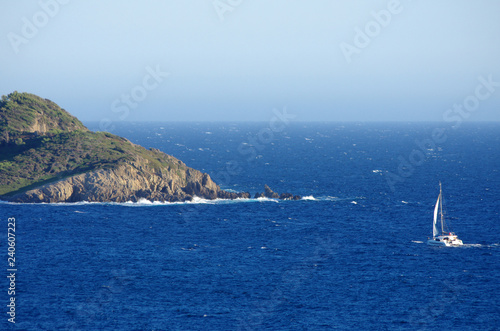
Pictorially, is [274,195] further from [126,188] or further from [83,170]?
[83,170]

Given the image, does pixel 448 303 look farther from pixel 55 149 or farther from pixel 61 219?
pixel 55 149

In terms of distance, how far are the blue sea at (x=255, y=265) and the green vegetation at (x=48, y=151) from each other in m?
13.8

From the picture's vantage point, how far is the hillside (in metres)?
128

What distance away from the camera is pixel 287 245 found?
316ft

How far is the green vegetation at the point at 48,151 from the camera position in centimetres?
13362

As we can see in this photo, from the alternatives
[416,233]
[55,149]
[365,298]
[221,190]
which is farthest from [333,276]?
[55,149]

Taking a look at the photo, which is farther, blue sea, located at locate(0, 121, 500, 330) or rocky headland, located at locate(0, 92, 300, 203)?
rocky headland, located at locate(0, 92, 300, 203)

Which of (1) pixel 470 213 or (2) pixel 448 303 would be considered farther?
(1) pixel 470 213

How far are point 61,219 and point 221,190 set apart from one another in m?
43.4

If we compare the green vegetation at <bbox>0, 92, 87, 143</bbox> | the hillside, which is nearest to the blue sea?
the hillside

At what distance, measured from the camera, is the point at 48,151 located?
14362 centimetres

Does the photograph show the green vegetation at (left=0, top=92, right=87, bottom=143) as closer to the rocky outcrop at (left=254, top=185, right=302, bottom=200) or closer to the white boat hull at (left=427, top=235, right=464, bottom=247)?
the rocky outcrop at (left=254, top=185, right=302, bottom=200)

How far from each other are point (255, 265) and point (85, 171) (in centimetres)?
6266

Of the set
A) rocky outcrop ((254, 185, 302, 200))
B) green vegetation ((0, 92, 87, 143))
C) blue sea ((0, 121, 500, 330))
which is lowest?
blue sea ((0, 121, 500, 330))
